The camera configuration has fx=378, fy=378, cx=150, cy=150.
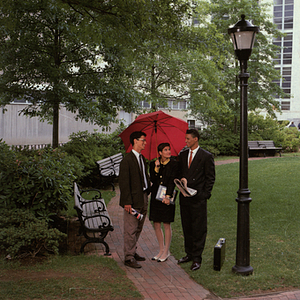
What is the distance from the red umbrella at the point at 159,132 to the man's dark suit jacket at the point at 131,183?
538mm

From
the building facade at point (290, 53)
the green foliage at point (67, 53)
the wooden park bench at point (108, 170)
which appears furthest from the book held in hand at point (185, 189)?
the building facade at point (290, 53)

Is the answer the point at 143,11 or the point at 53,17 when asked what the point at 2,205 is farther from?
the point at 53,17

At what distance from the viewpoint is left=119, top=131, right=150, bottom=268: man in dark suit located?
5605mm

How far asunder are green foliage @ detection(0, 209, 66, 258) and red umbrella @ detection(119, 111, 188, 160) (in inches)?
70.4

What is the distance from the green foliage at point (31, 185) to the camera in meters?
5.70

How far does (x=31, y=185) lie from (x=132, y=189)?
60.4 inches

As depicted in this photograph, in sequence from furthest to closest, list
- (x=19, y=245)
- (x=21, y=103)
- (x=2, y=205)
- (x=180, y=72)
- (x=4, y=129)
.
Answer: (x=180, y=72) → (x=21, y=103) → (x=4, y=129) → (x=2, y=205) → (x=19, y=245)

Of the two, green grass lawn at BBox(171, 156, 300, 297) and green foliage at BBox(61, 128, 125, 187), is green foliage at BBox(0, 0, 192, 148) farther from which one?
green grass lawn at BBox(171, 156, 300, 297)

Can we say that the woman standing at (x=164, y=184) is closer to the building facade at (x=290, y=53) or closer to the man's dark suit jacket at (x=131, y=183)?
the man's dark suit jacket at (x=131, y=183)

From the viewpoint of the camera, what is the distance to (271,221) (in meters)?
7.94

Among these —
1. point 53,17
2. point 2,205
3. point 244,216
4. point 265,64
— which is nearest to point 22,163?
point 2,205

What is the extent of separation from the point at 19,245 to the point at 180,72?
17.0m

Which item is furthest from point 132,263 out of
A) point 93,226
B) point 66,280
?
point 66,280

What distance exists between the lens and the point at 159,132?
250 inches
